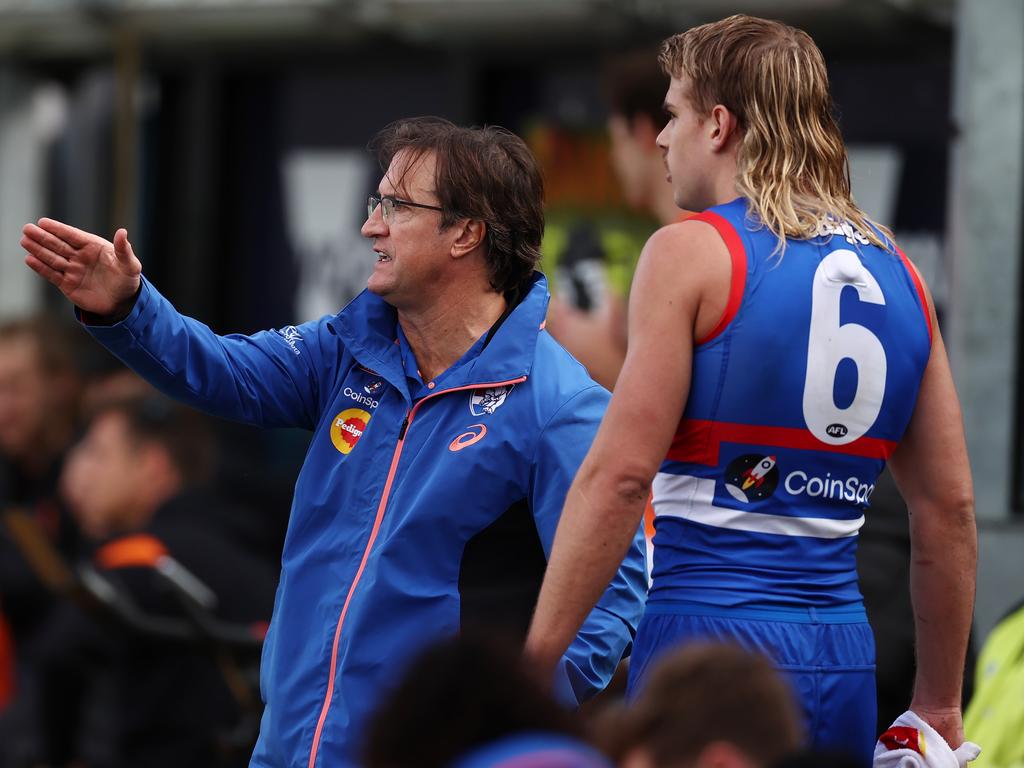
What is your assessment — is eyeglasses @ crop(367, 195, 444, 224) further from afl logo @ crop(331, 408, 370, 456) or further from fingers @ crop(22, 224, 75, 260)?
fingers @ crop(22, 224, 75, 260)

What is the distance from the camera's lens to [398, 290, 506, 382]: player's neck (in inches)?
138

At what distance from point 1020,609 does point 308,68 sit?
5906 mm

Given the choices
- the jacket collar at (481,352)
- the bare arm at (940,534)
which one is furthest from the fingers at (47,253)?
the bare arm at (940,534)

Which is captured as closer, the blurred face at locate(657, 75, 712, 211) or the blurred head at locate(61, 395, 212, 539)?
the blurred face at locate(657, 75, 712, 211)

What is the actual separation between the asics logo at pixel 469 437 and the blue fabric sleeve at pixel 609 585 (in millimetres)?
113

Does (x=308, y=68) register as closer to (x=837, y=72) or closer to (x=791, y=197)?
(x=837, y=72)

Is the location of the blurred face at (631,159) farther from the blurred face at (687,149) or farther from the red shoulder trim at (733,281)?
the red shoulder trim at (733,281)

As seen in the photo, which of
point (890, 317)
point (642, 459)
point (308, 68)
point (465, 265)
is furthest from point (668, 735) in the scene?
point (308, 68)

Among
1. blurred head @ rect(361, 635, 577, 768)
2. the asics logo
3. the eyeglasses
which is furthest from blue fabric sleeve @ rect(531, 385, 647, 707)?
blurred head @ rect(361, 635, 577, 768)

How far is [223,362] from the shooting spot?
346 cm

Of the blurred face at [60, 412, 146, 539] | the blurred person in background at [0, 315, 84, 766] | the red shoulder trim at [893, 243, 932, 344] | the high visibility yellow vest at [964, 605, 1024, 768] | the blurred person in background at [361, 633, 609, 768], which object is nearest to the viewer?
the blurred person in background at [361, 633, 609, 768]

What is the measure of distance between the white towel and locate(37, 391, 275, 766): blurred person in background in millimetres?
3339

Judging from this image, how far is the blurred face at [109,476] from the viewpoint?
715cm

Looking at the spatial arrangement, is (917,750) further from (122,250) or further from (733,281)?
(122,250)
